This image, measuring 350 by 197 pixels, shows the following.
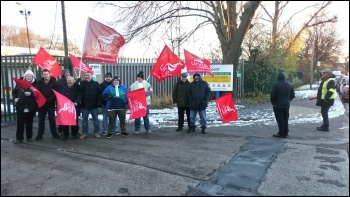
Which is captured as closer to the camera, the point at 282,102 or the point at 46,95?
the point at 46,95

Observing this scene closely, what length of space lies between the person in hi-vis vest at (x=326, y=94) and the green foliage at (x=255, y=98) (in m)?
7.22

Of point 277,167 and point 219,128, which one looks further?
point 219,128

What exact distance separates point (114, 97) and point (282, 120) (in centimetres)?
427

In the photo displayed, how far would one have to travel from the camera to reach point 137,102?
7.80m

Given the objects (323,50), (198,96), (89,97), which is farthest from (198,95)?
(323,50)

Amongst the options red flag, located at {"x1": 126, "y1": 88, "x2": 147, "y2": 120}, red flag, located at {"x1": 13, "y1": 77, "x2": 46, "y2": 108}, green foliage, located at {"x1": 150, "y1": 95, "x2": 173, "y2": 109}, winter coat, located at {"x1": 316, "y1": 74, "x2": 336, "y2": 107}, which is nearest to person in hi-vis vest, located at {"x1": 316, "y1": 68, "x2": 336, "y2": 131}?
winter coat, located at {"x1": 316, "y1": 74, "x2": 336, "y2": 107}

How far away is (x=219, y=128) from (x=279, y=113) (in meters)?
1.90

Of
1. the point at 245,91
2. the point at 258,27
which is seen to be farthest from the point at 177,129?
the point at 258,27

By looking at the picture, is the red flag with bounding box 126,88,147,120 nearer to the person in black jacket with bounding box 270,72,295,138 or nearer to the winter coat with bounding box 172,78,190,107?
the winter coat with bounding box 172,78,190,107

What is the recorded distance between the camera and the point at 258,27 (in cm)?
1980

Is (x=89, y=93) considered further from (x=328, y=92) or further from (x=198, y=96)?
(x=328, y=92)

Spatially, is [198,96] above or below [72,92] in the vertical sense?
below

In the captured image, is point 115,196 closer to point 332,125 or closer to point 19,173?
point 19,173

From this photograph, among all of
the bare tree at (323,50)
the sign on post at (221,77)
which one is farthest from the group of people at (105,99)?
the bare tree at (323,50)
